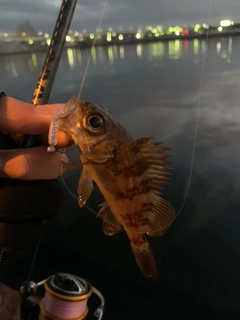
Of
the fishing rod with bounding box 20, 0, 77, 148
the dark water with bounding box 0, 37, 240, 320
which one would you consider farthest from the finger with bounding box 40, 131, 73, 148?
the dark water with bounding box 0, 37, 240, 320

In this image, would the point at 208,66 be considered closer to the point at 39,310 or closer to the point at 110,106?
the point at 110,106

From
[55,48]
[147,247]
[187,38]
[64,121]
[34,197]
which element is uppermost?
[55,48]

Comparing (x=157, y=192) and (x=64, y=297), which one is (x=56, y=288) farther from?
(x=157, y=192)

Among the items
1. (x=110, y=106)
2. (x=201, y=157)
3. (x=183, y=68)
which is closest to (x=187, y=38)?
(x=183, y=68)

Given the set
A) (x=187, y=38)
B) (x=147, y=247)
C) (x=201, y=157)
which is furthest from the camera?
(x=187, y=38)

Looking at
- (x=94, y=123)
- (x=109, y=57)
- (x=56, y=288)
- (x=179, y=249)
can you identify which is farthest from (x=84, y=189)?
(x=109, y=57)

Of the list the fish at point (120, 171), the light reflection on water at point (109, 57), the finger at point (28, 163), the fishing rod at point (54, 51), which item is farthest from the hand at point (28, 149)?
the light reflection on water at point (109, 57)

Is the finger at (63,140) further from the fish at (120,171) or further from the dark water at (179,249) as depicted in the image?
the dark water at (179,249)
